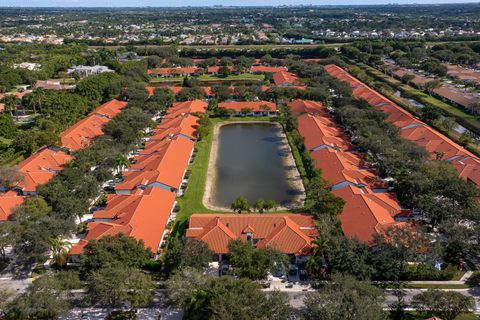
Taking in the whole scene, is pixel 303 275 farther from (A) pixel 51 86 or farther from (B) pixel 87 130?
(A) pixel 51 86

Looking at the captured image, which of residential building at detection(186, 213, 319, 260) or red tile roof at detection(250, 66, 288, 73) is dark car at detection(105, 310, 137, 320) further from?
red tile roof at detection(250, 66, 288, 73)

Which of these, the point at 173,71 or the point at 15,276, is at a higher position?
the point at 173,71

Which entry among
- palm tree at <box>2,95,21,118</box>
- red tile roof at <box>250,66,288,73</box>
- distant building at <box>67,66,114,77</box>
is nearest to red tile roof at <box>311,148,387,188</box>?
palm tree at <box>2,95,21,118</box>

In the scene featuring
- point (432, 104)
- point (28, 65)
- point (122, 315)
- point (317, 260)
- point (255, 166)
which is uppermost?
point (317, 260)

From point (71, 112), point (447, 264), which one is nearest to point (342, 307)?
point (447, 264)

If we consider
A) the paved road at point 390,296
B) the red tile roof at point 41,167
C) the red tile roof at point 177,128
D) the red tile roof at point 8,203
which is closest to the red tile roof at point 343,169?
the paved road at point 390,296

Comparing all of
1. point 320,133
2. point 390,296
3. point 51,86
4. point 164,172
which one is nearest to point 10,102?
point 51,86

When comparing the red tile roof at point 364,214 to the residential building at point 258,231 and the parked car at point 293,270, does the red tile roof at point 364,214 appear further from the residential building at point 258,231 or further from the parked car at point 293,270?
the parked car at point 293,270
